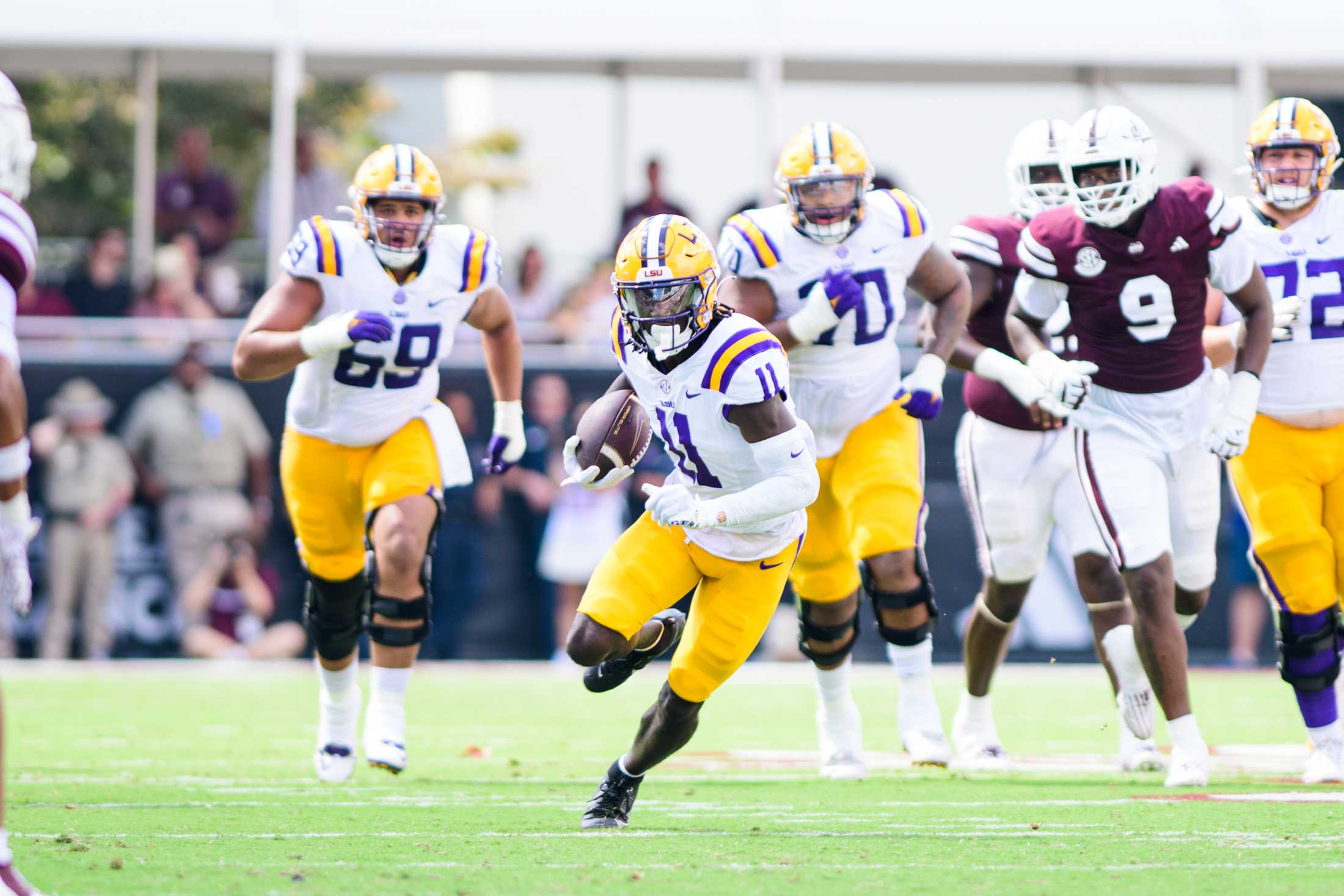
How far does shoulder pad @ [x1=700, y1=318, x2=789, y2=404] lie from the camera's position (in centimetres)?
461

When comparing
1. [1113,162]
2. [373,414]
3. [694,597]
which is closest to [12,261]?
[694,597]

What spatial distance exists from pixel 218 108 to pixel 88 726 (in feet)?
58.8

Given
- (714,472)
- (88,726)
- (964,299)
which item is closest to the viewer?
(714,472)

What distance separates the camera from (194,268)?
1218 cm

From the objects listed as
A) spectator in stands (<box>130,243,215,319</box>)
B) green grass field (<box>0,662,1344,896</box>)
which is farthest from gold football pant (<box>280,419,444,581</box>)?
spectator in stands (<box>130,243,215,319</box>)

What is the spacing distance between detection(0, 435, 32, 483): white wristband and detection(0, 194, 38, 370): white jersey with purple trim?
15 cm

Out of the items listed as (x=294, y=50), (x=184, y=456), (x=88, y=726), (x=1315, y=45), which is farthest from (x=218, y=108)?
(x=88, y=726)

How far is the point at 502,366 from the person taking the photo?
261 inches

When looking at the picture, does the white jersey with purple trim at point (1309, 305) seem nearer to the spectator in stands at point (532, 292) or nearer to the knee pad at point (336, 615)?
the knee pad at point (336, 615)

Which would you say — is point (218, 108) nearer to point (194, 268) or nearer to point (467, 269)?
point (194, 268)

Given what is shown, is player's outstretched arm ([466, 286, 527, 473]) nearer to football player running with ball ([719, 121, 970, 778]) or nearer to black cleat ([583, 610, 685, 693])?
football player running with ball ([719, 121, 970, 778])

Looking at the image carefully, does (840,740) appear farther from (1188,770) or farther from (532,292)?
(532,292)

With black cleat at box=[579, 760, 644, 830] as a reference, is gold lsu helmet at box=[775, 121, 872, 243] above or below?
above

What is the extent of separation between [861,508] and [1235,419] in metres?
1.20
